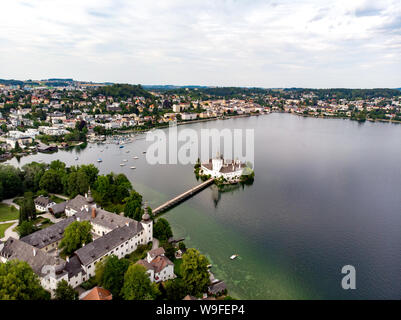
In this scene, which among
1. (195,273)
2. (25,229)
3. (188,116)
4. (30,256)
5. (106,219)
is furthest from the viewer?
(188,116)

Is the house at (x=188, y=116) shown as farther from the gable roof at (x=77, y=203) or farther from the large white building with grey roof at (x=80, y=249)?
the large white building with grey roof at (x=80, y=249)

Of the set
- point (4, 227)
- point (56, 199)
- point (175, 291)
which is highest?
point (56, 199)

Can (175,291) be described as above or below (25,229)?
below

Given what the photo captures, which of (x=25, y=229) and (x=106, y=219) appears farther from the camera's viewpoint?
(x=106, y=219)

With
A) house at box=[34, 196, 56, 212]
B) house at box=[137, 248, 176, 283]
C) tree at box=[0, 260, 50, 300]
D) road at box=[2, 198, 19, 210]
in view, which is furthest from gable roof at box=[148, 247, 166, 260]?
road at box=[2, 198, 19, 210]

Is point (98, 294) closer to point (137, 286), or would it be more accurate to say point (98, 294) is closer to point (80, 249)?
point (137, 286)

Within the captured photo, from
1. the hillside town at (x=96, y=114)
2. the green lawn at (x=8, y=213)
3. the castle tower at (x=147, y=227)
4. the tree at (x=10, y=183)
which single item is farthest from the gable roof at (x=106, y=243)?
the hillside town at (x=96, y=114)

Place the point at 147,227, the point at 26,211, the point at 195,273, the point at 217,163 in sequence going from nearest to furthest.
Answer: the point at 195,273 < the point at 147,227 < the point at 26,211 < the point at 217,163

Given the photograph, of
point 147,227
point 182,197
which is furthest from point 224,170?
point 147,227

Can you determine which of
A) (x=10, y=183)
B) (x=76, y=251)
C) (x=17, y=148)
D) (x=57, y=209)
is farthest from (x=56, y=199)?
(x=17, y=148)
